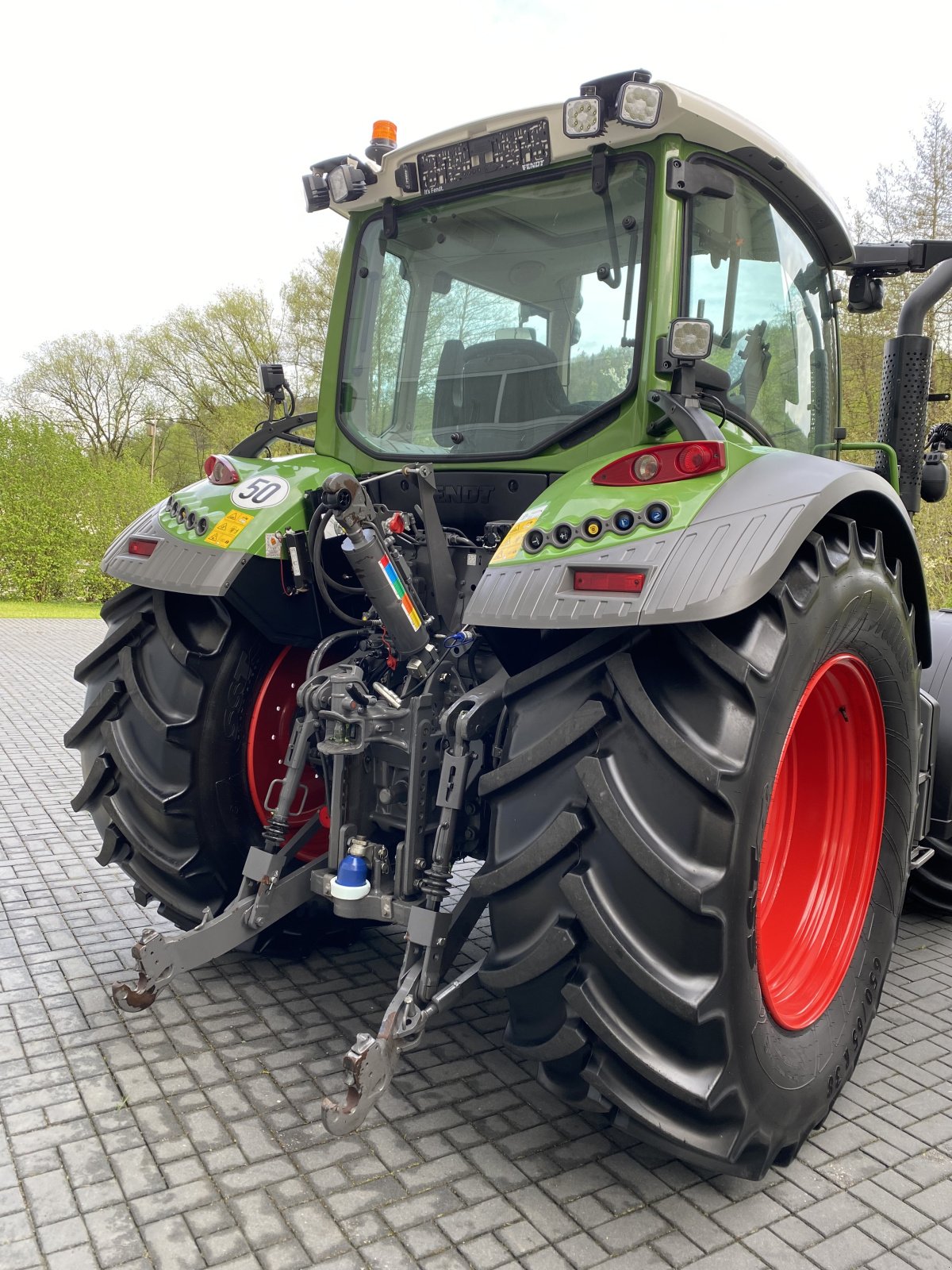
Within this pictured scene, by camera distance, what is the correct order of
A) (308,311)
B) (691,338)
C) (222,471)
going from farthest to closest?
(308,311) → (222,471) → (691,338)

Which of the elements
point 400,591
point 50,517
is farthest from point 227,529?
point 50,517

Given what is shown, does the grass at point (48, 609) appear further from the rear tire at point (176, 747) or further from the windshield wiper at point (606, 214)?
the windshield wiper at point (606, 214)

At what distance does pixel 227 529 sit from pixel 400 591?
0.61 m

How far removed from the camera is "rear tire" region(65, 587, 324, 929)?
300 cm

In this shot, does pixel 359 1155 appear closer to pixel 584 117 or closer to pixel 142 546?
pixel 142 546

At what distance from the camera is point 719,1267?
2045 mm

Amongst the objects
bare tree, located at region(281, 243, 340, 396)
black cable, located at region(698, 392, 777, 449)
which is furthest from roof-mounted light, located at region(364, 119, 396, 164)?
bare tree, located at region(281, 243, 340, 396)

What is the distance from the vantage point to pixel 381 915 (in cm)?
263

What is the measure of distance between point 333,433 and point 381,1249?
7.68 ft

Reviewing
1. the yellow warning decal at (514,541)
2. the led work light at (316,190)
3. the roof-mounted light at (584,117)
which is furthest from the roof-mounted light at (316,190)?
the yellow warning decal at (514,541)

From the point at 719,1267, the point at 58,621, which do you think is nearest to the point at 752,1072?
the point at 719,1267

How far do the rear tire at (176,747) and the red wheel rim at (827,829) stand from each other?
5.19 ft

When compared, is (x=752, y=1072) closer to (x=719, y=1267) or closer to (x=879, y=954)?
(x=719, y=1267)

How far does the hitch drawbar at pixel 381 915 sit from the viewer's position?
2182 millimetres
